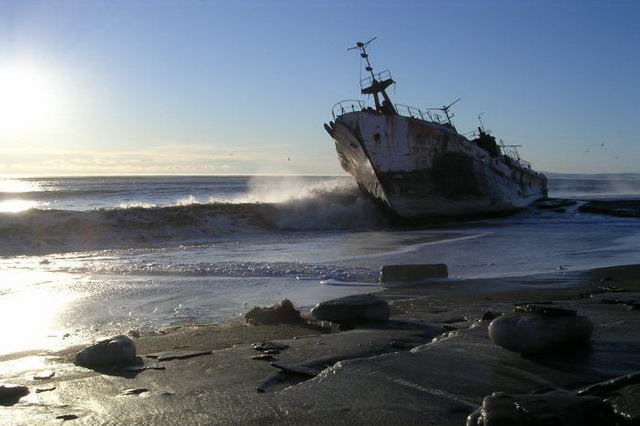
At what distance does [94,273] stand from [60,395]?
8.32 m

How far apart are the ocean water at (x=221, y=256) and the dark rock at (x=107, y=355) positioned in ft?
4.69

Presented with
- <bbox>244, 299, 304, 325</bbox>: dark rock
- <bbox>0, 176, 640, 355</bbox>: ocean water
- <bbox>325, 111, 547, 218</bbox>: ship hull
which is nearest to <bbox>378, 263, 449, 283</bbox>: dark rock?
<bbox>0, 176, 640, 355</bbox>: ocean water

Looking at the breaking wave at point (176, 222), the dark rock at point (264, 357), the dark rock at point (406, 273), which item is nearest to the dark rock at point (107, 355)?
the dark rock at point (264, 357)

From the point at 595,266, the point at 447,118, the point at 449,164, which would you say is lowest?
the point at 595,266

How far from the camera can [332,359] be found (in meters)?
4.43

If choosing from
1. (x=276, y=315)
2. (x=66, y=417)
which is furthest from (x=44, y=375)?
(x=276, y=315)

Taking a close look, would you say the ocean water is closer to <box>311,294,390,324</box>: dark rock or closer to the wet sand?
<box>311,294,390,324</box>: dark rock

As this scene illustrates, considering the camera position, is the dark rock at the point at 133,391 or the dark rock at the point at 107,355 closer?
the dark rock at the point at 133,391

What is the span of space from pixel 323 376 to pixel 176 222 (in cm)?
1920

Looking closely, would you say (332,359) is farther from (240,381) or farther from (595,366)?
(595,366)

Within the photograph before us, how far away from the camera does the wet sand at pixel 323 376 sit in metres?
3.37

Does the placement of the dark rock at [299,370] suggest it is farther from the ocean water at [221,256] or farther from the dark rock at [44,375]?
the ocean water at [221,256]

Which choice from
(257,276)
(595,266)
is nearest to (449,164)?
(595,266)

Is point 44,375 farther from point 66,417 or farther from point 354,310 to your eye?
point 354,310
